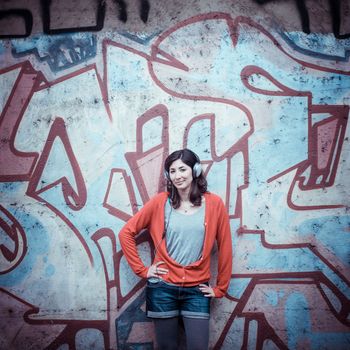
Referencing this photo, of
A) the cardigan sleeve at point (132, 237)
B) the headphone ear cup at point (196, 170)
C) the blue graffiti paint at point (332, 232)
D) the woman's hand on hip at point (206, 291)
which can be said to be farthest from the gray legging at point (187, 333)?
the blue graffiti paint at point (332, 232)

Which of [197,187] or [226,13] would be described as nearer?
[197,187]

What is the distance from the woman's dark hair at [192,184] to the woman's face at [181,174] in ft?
0.11

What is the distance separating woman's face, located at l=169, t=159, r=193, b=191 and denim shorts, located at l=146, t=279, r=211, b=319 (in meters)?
0.87

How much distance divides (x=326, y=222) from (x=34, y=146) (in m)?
3.26

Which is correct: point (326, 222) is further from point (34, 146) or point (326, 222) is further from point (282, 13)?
point (34, 146)

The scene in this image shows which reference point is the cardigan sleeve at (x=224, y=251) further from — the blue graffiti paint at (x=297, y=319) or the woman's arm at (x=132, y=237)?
the blue graffiti paint at (x=297, y=319)

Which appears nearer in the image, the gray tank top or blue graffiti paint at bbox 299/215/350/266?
the gray tank top

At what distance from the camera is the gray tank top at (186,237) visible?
106 inches

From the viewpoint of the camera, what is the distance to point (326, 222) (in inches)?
128

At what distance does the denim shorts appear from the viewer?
268cm

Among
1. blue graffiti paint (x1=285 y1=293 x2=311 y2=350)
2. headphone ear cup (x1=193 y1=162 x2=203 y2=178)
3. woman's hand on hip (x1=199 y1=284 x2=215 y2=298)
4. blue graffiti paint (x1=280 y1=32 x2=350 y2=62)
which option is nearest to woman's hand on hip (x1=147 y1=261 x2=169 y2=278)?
woman's hand on hip (x1=199 y1=284 x2=215 y2=298)

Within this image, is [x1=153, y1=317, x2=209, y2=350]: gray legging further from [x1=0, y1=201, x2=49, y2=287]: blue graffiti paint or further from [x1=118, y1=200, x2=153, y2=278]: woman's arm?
[x1=0, y1=201, x2=49, y2=287]: blue graffiti paint

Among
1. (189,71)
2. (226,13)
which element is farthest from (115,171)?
(226,13)

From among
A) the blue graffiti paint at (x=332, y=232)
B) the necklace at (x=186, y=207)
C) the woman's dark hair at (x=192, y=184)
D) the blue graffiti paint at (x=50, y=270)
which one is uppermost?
the woman's dark hair at (x=192, y=184)
